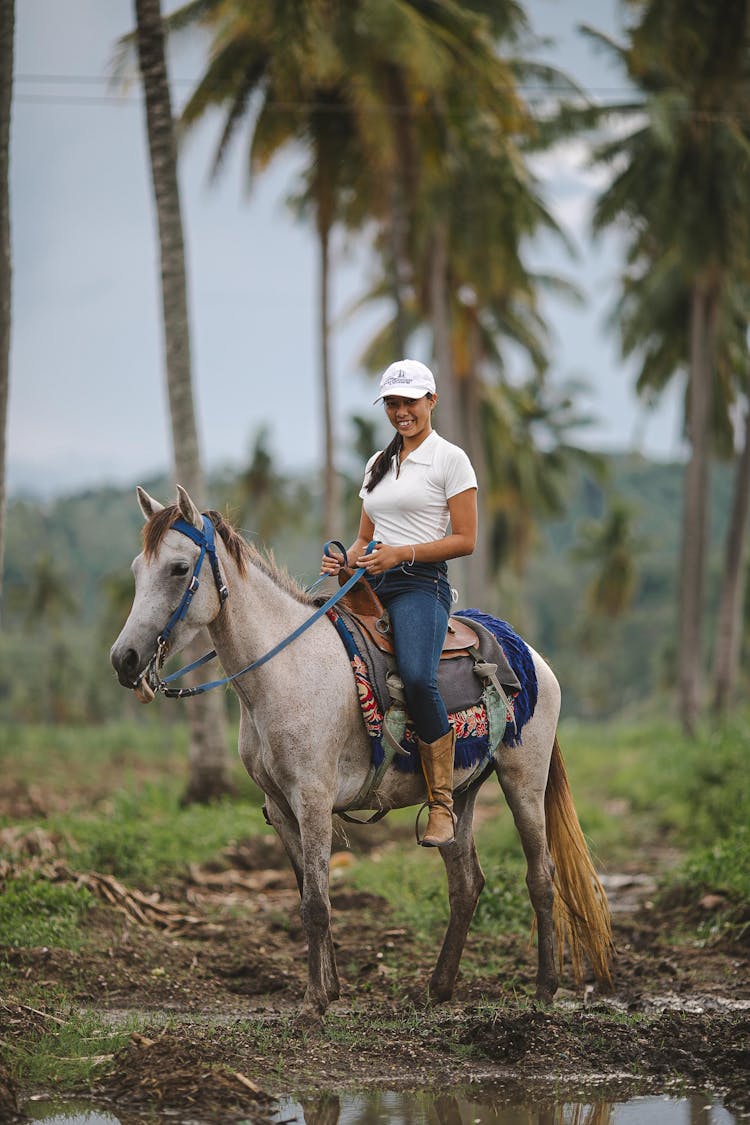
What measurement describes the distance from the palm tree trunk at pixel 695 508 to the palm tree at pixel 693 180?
21mm

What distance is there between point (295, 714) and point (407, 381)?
5.70ft

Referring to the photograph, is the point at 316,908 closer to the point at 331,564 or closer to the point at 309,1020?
the point at 309,1020

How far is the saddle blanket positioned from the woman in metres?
0.14

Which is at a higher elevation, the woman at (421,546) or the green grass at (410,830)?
the woman at (421,546)

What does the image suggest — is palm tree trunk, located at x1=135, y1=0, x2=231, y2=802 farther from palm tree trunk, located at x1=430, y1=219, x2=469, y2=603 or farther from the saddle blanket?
palm tree trunk, located at x1=430, y1=219, x2=469, y2=603

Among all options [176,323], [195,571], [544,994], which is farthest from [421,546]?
[176,323]

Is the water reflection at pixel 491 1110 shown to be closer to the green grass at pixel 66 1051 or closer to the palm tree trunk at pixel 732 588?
the green grass at pixel 66 1051

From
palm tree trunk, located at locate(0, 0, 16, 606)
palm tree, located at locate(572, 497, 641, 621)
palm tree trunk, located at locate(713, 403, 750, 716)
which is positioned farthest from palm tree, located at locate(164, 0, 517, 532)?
palm tree, located at locate(572, 497, 641, 621)

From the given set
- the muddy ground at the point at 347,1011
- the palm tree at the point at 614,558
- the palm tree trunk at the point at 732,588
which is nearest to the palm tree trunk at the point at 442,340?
the palm tree trunk at the point at 732,588

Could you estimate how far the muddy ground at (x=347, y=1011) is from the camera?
492cm

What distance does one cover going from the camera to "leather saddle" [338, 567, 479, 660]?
6.20 m

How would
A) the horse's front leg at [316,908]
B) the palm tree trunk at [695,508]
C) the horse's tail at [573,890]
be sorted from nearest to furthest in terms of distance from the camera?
the horse's front leg at [316,908]
the horse's tail at [573,890]
the palm tree trunk at [695,508]

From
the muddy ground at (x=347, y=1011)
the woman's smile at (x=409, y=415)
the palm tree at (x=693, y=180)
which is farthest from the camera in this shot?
the palm tree at (x=693, y=180)

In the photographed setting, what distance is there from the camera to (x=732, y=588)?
27031 millimetres
